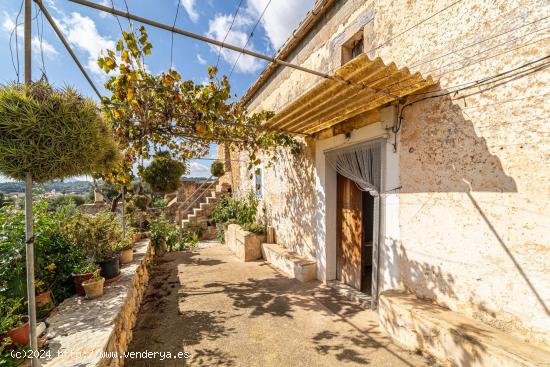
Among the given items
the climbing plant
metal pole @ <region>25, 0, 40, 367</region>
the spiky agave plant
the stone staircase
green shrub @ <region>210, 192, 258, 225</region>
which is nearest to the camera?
the spiky agave plant

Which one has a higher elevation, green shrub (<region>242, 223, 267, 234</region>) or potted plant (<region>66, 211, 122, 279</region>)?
potted plant (<region>66, 211, 122, 279</region>)

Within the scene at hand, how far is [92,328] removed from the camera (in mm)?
2393

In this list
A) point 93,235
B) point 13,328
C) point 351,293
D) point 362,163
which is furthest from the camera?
point 351,293

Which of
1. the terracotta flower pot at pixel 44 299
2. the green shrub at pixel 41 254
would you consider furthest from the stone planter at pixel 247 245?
the terracotta flower pot at pixel 44 299

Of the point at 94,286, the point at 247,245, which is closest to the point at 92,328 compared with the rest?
the point at 94,286

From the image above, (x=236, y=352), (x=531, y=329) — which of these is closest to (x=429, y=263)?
(x=531, y=329)

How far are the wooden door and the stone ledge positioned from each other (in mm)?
3671

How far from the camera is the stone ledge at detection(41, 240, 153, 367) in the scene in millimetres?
2002

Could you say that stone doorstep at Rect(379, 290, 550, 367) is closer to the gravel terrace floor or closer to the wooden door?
the gravel terrace floor

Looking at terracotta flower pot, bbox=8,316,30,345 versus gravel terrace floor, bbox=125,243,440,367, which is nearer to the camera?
terracotta flower pot, bbox=8,316,30,345

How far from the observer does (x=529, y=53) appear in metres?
2.18

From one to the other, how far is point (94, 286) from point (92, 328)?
838 mm

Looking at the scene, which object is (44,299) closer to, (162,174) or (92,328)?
(92,328)

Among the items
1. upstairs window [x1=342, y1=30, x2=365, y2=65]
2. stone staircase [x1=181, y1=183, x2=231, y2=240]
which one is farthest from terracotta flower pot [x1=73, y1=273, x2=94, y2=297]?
stone staircase [x1=181, y1=183, x2=231, y2=240]
